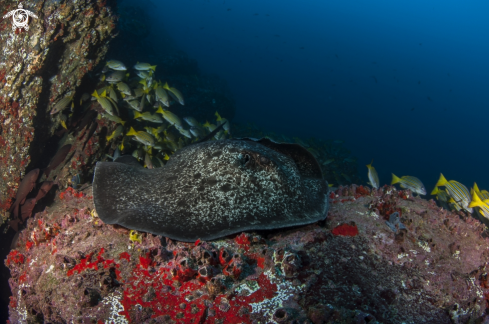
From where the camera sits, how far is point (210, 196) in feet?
8.34

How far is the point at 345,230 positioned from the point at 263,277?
1.11m

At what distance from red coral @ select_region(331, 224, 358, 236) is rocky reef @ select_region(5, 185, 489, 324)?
0.04ft

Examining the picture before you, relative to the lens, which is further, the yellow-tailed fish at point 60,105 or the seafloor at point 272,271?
the yellow-tailed fish at point 60,105

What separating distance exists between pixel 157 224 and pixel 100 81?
709 centimetres

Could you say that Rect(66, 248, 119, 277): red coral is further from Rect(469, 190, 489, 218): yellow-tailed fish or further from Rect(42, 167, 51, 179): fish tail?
Rect(469, 190, 489, 218): yellow-tailed fish

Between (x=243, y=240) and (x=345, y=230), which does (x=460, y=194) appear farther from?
(x=243, y=240)

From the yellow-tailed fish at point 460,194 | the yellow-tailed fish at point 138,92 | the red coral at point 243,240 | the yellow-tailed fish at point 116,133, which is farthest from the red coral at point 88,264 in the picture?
the yellow-tailed fish at point 460,194

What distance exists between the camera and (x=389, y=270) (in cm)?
227

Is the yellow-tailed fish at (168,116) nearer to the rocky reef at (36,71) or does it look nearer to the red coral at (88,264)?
the rocky reef at (36,71)

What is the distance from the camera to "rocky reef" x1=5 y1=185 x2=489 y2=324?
6.09ft

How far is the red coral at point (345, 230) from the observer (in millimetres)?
2541

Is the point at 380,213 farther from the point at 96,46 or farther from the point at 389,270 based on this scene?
the point at 96,46

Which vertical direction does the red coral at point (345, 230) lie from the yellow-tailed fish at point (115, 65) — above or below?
above

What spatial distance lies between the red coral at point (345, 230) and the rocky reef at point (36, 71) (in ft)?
24.5
